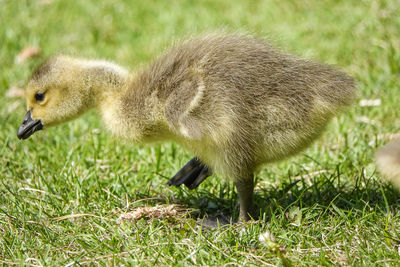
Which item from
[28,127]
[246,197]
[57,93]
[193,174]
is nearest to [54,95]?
[57,93]

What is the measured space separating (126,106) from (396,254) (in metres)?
1.40

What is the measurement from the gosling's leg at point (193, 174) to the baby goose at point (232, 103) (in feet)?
0.37

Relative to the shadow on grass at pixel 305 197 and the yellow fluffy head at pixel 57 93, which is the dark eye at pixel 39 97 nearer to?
the yellow fluffy head at pixel 57 93

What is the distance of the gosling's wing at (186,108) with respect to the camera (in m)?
2.48

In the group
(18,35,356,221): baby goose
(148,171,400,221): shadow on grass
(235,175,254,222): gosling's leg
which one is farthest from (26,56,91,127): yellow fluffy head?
(235,175,254,222): gosling's leg

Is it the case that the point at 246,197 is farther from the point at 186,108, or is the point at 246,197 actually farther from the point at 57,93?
the point at 57,93

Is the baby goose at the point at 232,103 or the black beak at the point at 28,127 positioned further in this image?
the black beak at the point at 28,127

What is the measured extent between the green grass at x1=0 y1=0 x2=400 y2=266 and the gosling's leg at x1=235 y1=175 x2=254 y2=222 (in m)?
0.11

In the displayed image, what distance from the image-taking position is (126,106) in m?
2.77

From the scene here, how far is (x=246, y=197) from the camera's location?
274cm

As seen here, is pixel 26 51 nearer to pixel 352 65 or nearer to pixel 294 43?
pixel 294 43

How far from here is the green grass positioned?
8.03 ft

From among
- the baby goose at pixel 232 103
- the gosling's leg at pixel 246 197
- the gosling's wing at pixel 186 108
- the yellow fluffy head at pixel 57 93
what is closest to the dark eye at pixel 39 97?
the yellow fluffy head at pixel 57 93

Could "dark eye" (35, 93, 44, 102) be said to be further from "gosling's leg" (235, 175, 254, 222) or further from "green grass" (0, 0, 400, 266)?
"gosling's leg" (235, 175, 254, 222)
